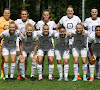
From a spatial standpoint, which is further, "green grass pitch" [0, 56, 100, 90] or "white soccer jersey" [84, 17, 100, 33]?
"white soccer jersey" [84, 17, 100, 33]

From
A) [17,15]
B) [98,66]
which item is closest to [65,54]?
[98,66]

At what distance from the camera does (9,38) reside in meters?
9.20

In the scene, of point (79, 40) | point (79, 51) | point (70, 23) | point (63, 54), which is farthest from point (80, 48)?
point (70, 23)

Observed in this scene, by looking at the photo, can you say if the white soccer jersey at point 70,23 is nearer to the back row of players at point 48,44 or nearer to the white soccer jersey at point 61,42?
the back row of players at point 48,44

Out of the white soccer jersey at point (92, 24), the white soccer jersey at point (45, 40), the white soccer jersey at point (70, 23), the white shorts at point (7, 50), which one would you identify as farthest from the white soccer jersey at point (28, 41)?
the white soccer jersey at point (92, 24)

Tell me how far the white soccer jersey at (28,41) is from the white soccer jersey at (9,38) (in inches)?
7.0

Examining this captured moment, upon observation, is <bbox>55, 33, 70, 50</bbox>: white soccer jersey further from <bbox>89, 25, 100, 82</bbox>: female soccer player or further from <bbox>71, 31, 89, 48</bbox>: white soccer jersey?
<bbox>89, 25, 100, 82</bbox>: female soccer player

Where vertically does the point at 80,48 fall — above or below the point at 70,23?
below

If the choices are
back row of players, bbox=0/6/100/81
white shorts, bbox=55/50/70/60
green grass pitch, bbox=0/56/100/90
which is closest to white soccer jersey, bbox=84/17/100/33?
back row of players, bbox=0/6/100/81

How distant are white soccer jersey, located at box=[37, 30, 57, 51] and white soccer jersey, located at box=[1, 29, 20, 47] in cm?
64

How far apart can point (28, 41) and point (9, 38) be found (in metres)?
0.54

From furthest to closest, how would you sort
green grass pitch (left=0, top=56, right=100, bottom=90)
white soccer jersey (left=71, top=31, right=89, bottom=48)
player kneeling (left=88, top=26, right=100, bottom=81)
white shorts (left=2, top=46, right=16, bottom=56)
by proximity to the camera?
white shorts (left=2, top=46, right=16, bottom=56), white soccer jersey (left=71, top=31, right=89, bottom=48), player kneeling (left=88, top=26, right=100, bottom=81), green grass pitch (left=0, top=56, right=100, bottom=90)

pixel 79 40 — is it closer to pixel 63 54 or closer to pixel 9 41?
pixel 63 54

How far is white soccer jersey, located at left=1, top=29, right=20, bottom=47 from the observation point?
909cm
